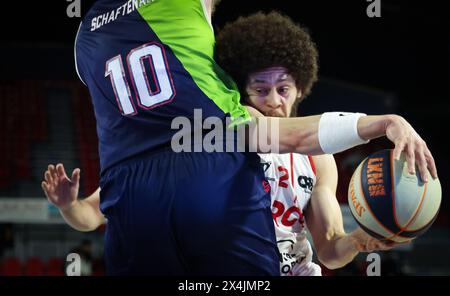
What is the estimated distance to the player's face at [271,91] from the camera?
2887 millimetres

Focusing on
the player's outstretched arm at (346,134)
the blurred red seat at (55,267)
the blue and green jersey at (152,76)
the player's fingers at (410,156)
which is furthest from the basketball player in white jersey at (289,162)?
the blurred red seat at (55,267)

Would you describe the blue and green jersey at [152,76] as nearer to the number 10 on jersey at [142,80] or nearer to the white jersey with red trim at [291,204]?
the number 10 on jersey at [142,80]

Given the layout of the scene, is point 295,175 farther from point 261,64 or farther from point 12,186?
point 12,186

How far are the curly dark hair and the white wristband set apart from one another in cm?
60

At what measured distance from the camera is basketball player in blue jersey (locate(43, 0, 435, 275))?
218 cm

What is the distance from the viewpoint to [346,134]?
2.15 m

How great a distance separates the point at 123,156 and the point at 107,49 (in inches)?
15.7

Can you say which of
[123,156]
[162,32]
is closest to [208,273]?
[123,156]

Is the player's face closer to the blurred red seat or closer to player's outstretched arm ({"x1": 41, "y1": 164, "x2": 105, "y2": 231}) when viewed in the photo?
player's outstretched arm ({"x1": 41, "y1": 164, "x2": 105, "y2": 231})

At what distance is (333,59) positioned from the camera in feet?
40.1

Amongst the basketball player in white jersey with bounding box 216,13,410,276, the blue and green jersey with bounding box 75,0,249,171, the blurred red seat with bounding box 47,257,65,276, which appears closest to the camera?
the blue and green jersey with bounding box 75,0,249,171

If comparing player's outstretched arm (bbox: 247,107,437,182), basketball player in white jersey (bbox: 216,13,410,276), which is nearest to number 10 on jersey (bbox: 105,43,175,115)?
player's outstretched arm (bbox: 247,107,437,182)

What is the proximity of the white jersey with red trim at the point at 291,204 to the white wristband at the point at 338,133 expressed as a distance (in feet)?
2.63
